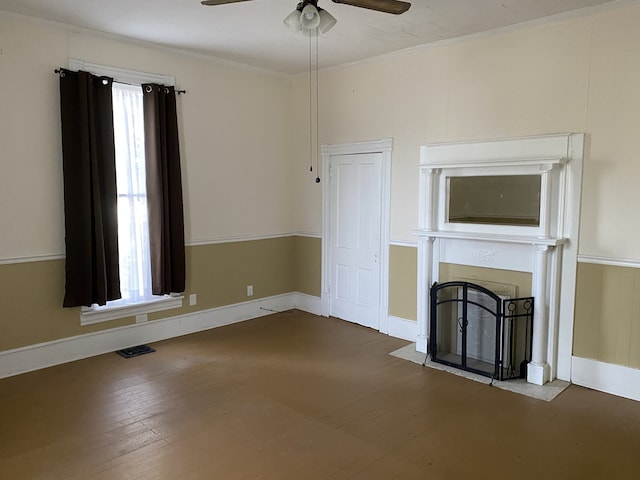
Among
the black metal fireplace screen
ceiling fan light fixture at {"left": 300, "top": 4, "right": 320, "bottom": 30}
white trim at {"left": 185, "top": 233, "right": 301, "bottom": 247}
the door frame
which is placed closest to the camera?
ceiling fan light fixture at {"left": 300, "top": 4, "right": 320, "bottom": 30}

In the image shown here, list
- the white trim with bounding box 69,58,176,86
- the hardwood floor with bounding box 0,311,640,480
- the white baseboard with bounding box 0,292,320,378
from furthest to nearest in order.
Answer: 1. the white trim with bounding box 69,58,176,86
2. the white baseboard with bounding box 0,292,320,378
3. the hardwood floor with bounding box 0,311,640,480

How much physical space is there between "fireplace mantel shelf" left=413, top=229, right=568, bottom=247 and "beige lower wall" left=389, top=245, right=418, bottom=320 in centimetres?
41

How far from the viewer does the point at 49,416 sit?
10.6 ft

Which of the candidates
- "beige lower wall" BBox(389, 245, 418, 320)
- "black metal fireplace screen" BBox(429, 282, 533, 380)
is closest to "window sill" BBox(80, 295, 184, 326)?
"beige lower wall" BBox(389, 245, 418, 320)

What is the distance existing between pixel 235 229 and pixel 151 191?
1.12 metres

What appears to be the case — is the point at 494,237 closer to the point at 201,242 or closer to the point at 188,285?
the point at 201,242

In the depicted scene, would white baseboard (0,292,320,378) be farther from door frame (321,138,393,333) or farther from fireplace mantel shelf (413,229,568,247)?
fireplace mantel shelf (413,229,568,247)

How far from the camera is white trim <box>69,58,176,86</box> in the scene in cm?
408

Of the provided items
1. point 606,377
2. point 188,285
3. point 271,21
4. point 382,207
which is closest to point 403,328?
point 382,207

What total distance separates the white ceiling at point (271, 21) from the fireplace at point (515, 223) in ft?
3.13

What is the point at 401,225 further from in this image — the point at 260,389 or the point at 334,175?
the point at 260,389

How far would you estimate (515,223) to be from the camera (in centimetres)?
393

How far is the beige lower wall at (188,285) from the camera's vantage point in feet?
12.8

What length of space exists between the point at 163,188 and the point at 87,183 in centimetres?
71
